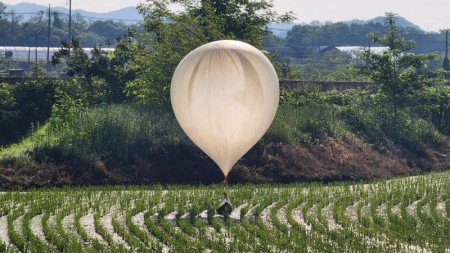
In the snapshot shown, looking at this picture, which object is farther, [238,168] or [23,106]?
[23,106]

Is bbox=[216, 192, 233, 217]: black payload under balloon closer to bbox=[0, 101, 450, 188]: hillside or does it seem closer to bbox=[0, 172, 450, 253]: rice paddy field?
bbox=[0, 172, 450, 253]: rice paddy field

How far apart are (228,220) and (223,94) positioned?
3400 millimetres

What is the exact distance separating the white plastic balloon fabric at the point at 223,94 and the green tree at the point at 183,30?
15.2 metres

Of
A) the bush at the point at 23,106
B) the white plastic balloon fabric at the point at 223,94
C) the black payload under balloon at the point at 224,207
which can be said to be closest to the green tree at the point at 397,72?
the bush at the point at 23,106

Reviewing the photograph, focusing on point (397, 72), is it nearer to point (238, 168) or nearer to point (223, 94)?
point (238, 168)

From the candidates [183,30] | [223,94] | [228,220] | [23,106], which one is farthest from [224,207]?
[23,106]

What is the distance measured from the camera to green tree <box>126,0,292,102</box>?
3897 cm

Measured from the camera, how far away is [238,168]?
34.2m

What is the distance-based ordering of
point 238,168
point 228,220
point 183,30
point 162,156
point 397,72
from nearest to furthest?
point 228,220 → point 238,168 → point 162,156 → point 183,30 → point 397,72

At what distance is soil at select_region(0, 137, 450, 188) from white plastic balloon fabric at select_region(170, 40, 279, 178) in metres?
9.25

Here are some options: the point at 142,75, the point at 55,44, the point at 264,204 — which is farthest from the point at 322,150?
the point at 55,44

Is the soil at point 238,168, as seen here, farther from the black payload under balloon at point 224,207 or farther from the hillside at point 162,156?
the black payload under balloon at point 224,207

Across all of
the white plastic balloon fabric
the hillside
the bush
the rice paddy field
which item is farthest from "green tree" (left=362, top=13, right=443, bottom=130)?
the white plastic balloon fabric

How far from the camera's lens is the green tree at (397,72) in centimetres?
4584
